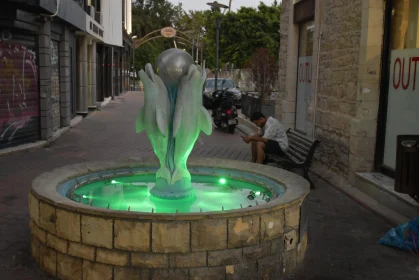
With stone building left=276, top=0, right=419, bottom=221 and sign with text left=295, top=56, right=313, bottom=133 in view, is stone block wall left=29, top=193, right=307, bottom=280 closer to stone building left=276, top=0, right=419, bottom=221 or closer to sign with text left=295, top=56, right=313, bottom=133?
stone building left=276, top=0, right=419, bottom=221

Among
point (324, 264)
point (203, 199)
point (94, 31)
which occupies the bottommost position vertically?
point (324, 264)

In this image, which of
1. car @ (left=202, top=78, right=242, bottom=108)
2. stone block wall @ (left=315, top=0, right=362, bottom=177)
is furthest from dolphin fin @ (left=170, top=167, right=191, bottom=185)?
car @ (left=202, top=78, right=242, bottom=108)

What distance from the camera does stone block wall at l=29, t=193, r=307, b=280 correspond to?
4.36 metres

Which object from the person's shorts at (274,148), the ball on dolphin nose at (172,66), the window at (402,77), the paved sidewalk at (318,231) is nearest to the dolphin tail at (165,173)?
the ball on dolphin nose at (172,66)

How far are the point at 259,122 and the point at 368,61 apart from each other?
2.23m

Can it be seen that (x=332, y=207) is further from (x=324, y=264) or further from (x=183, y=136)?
(x=183, y=136)

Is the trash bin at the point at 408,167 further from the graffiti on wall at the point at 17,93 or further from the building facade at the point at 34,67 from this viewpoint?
the graffiti on wall at the point at 17,93

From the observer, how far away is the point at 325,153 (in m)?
9.67

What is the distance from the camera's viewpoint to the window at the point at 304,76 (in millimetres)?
11336

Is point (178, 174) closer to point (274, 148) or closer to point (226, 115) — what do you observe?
point (274, 148)

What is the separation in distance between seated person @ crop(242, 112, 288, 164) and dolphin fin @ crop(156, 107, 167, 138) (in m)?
3.78

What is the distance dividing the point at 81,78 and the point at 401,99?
46.0 ft

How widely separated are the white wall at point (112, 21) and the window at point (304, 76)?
14646 mm

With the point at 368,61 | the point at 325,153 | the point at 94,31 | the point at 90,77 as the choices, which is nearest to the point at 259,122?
the point at 325,153
